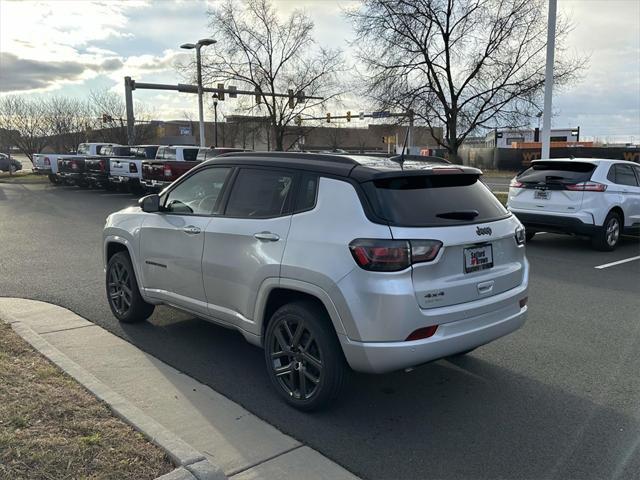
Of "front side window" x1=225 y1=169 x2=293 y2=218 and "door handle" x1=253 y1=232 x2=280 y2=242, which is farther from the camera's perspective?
"front side window" x1=225 y1=169 x2=293 y2=218

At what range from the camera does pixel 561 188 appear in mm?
10086

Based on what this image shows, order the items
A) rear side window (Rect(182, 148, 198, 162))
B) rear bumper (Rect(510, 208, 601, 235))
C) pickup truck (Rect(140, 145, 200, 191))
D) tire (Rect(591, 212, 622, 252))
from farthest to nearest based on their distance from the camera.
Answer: rear side window (Rect(182, 148, 198, 162)) → pickup truck (Rect(140, 145, 200, 191)) → tire (Rect(591, 212, 622, 252)) → rear bumper (Rect(510, 208, 601, 235))

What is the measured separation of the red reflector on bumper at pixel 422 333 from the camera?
3.44m

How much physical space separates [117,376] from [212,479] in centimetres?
184

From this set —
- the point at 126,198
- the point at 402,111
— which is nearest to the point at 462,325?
the point at 402,111

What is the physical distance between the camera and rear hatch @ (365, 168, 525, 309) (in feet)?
11.5

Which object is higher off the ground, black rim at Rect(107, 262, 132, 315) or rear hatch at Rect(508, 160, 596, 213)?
rear hatch at Rect(508, 160, 596, 213)

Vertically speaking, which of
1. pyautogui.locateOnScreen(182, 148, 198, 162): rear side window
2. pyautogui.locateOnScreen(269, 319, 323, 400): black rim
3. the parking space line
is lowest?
the parking space line

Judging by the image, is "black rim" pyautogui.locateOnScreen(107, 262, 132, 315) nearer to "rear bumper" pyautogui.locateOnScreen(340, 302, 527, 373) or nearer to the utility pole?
"rear bumper" pyautogui.locateOnScreen(340, 302, 527, 373)

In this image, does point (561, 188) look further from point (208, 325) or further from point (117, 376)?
point (117, 376)

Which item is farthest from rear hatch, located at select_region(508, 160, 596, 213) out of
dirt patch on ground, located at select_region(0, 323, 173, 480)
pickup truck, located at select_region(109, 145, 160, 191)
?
pickup truck, located at select_region(109, 145, 160, 191)

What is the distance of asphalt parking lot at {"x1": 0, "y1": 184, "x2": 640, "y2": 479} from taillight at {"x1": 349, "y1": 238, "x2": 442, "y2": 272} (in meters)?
1.05

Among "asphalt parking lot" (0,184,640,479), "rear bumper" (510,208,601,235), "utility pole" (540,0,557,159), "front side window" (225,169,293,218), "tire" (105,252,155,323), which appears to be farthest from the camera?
"utility pole" (540,0,557,159)

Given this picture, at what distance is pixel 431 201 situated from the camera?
3.82 metres
